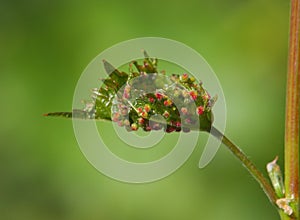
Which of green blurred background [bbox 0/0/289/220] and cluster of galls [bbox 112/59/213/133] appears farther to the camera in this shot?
green blurred background [bbox 0/0/289/220]

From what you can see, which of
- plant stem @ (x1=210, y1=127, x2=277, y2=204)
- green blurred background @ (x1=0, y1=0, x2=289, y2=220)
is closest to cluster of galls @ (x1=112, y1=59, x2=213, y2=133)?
plant stem @ (x1=210, y1=127, x2=277, y2=204)

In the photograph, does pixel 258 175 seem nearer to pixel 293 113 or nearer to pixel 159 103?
pixel 293 113

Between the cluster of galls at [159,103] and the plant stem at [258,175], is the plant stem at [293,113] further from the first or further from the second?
the cluster of galls at [159,103]

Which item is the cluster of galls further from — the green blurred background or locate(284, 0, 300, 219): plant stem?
the green blurred background

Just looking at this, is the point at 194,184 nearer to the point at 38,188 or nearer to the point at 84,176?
the point at 84,176

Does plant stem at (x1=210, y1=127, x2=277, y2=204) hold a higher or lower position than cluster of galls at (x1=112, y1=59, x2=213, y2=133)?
lower
